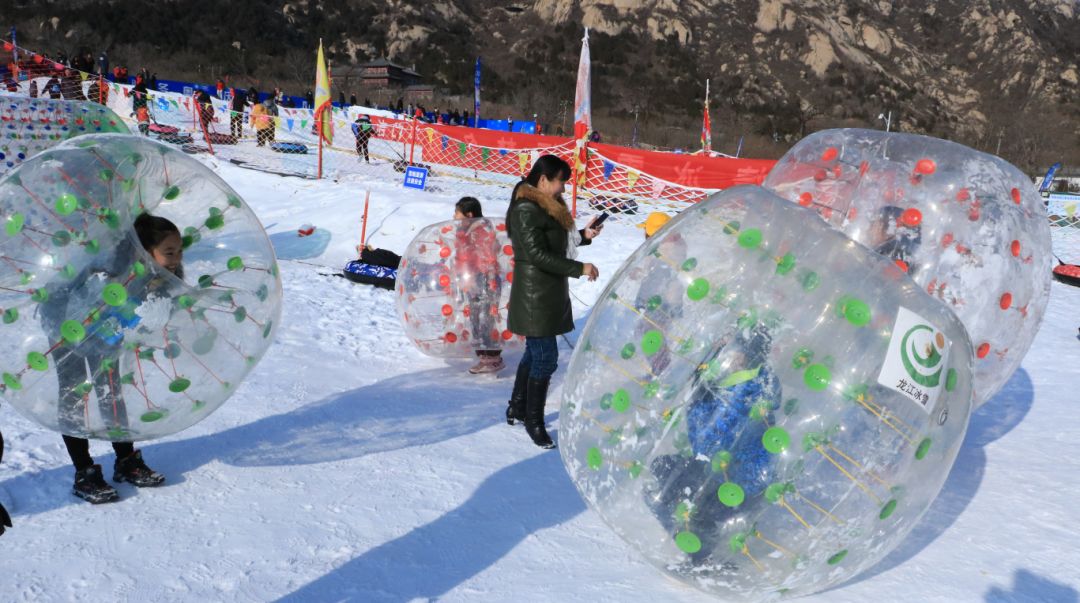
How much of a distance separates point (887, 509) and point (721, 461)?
603 mm

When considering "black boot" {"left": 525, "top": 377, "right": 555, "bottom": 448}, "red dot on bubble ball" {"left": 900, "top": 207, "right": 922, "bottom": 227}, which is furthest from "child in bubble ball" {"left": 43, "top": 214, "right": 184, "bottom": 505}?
"red dot on bubble ball" {"left": 900, "top": 207, "right": 922, "bottom": 227}

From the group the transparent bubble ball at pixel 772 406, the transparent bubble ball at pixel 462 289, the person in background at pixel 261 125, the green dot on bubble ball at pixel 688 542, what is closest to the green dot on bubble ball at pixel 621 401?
the transparent bubble ball at pixel 772 406

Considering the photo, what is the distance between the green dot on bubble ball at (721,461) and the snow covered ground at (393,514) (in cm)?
64

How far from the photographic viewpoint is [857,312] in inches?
98.9

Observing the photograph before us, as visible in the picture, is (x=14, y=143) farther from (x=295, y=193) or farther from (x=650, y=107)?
(x=650, y=107)

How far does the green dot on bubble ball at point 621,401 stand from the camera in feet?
9.02

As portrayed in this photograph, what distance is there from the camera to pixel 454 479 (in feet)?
12.4

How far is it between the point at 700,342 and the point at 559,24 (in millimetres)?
79227

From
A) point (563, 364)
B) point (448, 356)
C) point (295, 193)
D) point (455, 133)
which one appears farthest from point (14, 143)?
point (455, 133)

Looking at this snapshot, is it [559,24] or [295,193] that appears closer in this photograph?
[295,193]

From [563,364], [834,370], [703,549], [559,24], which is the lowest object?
[563,364]

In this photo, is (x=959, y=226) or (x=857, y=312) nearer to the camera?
(x=857, y=312)

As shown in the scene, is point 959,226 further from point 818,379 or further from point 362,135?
point 362,135

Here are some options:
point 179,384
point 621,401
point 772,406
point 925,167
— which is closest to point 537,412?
point 621,401
